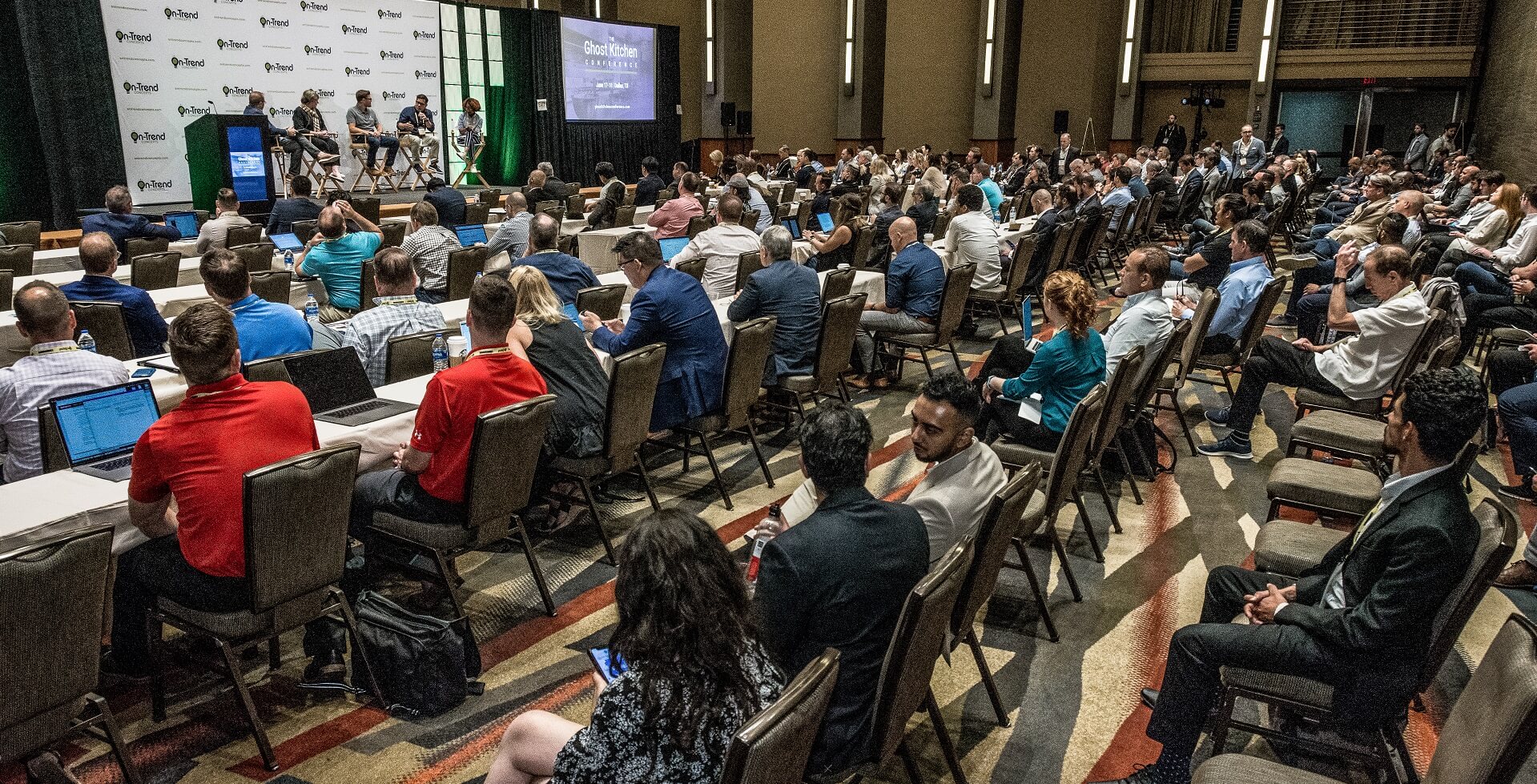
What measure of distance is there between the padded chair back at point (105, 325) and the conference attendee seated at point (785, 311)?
3064mm

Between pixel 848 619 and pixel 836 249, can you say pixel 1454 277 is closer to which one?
pixel 836 249

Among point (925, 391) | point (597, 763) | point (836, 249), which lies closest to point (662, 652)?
point (597, 763)

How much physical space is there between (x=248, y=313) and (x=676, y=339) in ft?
5.87

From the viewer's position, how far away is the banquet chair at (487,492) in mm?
3463

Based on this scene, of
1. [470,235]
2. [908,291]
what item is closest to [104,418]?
[908,291]

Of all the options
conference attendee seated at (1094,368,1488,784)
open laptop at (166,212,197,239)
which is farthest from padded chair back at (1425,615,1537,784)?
open laptop at (166,212,197,239)

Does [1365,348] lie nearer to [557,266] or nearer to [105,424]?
[557,266]

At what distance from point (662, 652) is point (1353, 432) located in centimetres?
373

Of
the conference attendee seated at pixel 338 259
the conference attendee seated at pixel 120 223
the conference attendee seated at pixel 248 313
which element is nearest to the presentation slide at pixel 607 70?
the conference attendee seated at pixel 120 223

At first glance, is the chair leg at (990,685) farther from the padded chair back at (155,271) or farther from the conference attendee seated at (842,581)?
the padded chair back at (155,271)

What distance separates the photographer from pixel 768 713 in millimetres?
1686

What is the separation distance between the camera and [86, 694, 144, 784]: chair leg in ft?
8.72

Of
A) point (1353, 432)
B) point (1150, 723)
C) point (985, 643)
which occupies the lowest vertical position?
point (985, 643)

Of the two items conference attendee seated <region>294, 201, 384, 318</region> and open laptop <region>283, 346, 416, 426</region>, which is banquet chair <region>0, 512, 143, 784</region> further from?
conference attendee seated <region>294, 201, 384, 318</region>
